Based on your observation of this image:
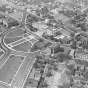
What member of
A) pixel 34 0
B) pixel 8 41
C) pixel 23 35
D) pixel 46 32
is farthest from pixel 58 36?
pixel 34 0

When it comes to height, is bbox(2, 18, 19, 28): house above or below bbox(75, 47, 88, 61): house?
below

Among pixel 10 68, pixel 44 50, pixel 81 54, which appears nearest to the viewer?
pixel 10 68

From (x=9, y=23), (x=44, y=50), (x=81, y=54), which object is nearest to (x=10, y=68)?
(x=44, y=50)

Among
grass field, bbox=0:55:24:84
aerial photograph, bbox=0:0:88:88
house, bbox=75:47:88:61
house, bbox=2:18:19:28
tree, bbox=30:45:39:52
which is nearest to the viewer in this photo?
aerial photograph, bbox=0:0:88:88

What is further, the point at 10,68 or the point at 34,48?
the point at 34,48

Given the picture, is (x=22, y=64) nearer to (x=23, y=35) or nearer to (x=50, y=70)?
→ (x=50, y=70)

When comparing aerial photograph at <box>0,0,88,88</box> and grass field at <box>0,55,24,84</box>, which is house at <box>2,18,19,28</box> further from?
grass field at <box>0,55,24,84</box>

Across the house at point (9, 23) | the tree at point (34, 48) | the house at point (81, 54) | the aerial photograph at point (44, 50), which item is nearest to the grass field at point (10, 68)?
the aerial photograph at point (44, 50)

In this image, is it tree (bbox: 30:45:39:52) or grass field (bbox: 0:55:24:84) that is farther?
tree (bbox: 30:45:39:52)

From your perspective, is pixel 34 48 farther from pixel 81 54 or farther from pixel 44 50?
pixel 81 54

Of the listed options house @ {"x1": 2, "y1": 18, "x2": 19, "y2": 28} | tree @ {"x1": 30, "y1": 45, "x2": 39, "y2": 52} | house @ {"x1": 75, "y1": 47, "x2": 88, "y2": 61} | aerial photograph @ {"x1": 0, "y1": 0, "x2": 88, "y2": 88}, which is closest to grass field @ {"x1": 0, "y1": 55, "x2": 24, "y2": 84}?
aerial photograph @ {"x1": 0, "y1": 0, "x2": 88, "y2": 88}
